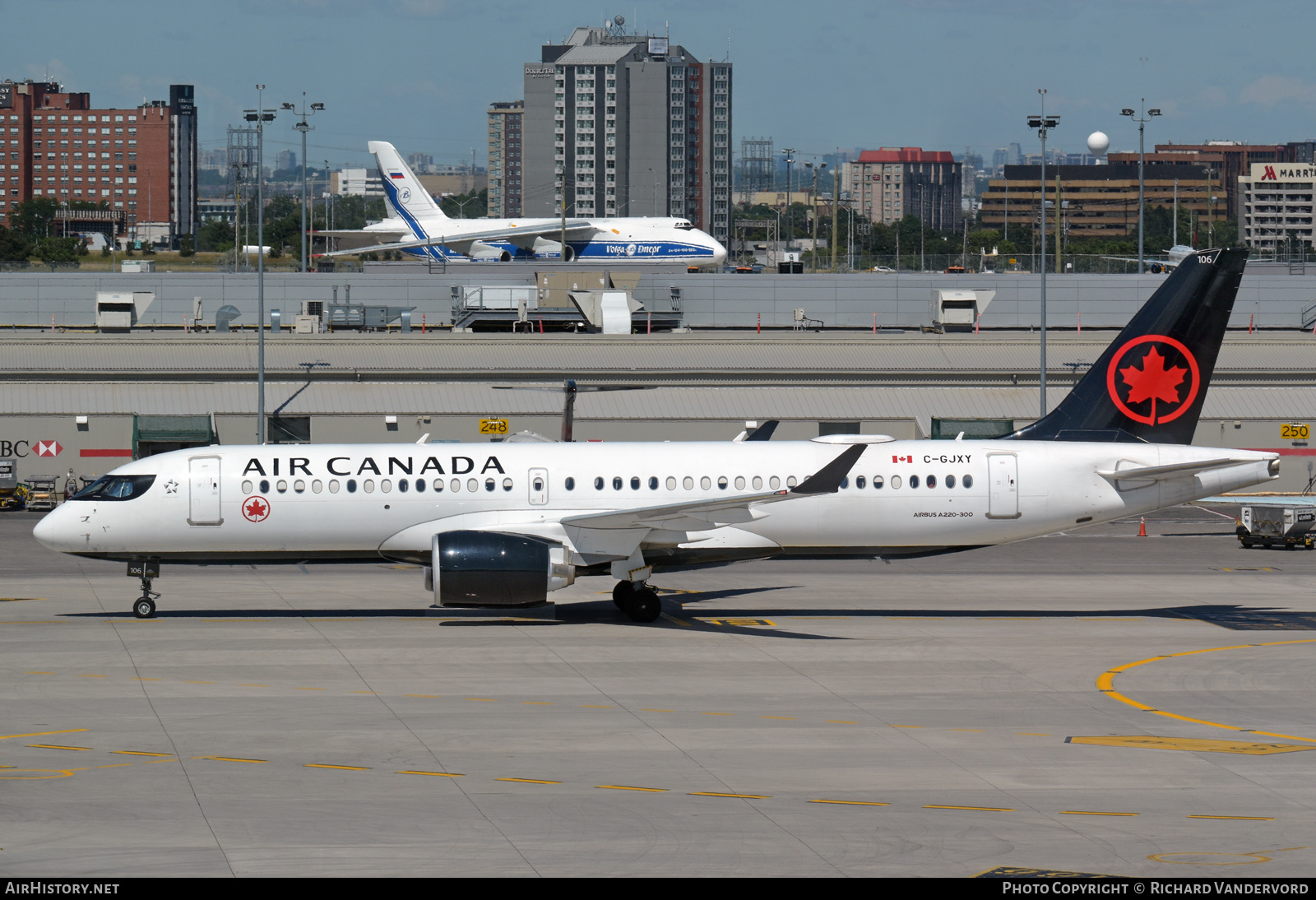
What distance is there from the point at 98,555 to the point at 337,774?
15.4m

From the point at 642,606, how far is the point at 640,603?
96mm

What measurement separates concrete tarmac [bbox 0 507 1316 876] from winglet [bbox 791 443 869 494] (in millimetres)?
3316

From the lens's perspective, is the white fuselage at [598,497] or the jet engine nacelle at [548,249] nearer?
the white fuselage at [598,497]

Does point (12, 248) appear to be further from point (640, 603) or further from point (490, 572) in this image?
point (490, 572)

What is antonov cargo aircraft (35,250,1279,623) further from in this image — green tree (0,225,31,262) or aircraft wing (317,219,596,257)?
green tree (0,225,31,262)

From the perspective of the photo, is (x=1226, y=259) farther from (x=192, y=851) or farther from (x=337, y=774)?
(x=192, y=851)

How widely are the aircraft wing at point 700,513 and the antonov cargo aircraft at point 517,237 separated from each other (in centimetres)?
6957

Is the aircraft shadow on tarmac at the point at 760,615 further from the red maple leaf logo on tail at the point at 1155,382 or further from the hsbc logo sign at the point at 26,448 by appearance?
the hsbc logo sign at the point at 26,448

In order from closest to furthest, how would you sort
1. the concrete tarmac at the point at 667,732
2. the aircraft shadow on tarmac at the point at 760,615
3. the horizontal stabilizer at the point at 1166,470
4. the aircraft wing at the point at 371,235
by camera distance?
1. the concrete tarmac at the point at 667,732
2. the horizontal stabilizer at the point at 1166,470
3. the aircraft shadow on tarmac at the point at 760,615
4. the aircraft wing at the point at 371,235

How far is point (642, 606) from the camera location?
108 ft

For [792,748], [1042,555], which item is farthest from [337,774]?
[1042,555]

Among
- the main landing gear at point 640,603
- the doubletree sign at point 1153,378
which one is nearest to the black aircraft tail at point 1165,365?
the doubletree sign at point 1153,378

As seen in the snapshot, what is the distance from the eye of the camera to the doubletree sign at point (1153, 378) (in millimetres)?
34469

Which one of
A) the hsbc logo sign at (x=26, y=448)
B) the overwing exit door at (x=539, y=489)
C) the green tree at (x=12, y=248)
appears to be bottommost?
the hsbc logo sign at (x=26, y=448)
